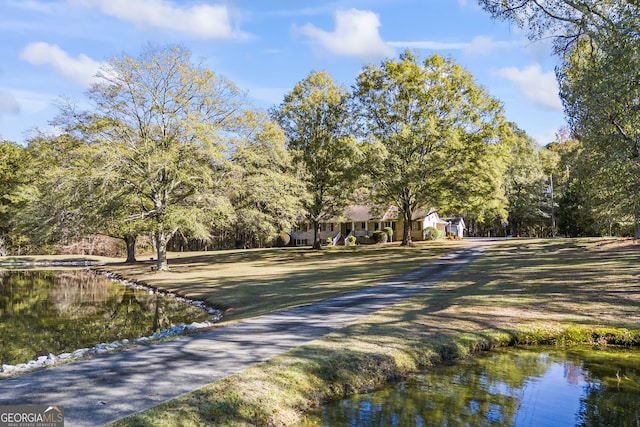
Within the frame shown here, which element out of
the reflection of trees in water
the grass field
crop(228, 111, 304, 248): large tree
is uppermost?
crop(228, 111, 304, 248): large tree

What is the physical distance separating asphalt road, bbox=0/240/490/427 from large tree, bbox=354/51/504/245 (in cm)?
2207

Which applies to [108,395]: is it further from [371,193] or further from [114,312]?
[371,193]

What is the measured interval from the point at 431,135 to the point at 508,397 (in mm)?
28227

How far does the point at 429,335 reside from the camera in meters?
10.9

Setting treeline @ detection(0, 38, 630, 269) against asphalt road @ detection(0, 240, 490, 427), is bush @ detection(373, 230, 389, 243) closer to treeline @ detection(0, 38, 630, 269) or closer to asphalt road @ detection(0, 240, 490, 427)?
treeline @ detection(0, 38, 630, 269)

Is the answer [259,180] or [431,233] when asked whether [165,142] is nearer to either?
[259,180]

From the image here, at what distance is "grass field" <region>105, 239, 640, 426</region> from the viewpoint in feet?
22.0

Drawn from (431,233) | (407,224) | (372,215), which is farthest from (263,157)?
(431,233)

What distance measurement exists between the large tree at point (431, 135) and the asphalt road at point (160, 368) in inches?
869

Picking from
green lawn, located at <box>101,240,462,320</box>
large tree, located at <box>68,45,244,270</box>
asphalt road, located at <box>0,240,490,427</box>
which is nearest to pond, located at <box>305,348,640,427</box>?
asphalt road, located at <box>0,240,490,427</box>

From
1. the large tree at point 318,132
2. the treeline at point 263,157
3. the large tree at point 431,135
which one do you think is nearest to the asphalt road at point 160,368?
the treeline at point 263,157

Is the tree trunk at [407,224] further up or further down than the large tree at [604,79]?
further down

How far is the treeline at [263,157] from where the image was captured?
2681cm

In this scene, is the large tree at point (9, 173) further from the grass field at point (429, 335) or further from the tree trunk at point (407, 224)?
the tree trunk at point (407, 224)
